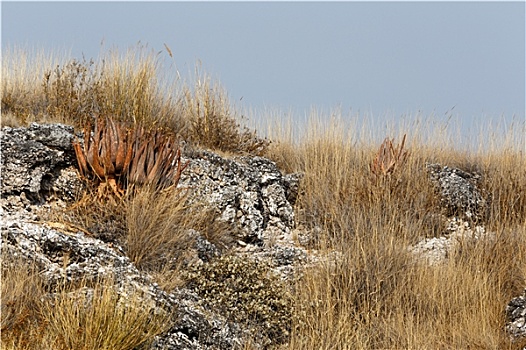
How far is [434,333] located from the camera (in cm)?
514

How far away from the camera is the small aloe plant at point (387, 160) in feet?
26.2

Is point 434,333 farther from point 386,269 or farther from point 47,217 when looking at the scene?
point 47,217

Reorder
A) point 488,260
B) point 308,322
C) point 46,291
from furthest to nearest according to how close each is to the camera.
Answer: point 488,260, point 308,322, point 46,291

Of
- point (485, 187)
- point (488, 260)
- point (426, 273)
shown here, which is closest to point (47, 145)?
point (426, 273)

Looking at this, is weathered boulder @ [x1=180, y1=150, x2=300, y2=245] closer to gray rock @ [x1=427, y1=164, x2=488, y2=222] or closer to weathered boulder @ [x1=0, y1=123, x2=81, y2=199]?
weathered boulder @ [x1=0, y1=123, x2=81, y2=199]

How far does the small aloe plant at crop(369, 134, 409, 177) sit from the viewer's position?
798 centimetres

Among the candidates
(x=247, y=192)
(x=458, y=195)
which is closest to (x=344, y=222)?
(x=247, y=192)

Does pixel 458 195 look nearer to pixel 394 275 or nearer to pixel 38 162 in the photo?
pixel 394 275

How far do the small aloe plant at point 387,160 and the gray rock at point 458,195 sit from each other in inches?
20.6

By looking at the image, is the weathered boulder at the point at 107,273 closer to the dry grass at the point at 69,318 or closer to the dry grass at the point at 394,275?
the dry grass at the point at 69,318

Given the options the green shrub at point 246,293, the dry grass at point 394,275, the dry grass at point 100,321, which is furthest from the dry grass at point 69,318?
the dry grass at point 394,275

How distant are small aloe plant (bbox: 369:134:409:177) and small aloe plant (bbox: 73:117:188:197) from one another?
2695 mm

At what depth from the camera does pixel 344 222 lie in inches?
270

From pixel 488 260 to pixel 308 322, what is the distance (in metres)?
2.17
